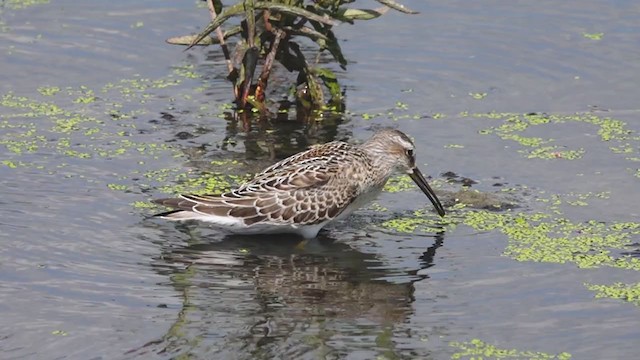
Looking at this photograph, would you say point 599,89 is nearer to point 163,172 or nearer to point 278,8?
point 278,8

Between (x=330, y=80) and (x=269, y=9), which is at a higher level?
(x=269, y=9)

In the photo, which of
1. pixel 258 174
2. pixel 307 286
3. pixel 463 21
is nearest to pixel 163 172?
pixel 258 174

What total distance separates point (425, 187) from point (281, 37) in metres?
2.60

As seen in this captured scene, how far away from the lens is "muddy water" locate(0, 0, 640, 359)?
894 cm

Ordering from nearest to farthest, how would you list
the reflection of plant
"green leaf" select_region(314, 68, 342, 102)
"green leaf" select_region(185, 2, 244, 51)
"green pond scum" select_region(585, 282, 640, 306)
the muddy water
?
the muddy water < "green pond scum" select_region(585, 282, 640, 306) < "green leaf" select_region(185, 2, 244, 51) < the reflection of plant < "green leaf" select_region(314, 68, 342, 102)

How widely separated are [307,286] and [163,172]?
2746 millimetres

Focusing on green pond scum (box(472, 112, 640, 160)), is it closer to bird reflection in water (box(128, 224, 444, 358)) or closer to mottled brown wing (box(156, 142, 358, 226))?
bird reflection in water (box(128, 224, 444, 358))

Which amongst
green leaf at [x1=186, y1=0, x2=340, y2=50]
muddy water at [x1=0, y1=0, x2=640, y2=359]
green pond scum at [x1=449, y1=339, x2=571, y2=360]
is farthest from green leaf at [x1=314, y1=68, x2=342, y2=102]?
green pond scum at [x1=449, y1=339, x2=571, y2=360]

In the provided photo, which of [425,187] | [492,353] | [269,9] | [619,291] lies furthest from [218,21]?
[492,353]

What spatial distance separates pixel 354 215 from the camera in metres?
11.6

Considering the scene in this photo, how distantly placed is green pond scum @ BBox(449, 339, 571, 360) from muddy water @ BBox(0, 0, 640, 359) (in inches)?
1.0

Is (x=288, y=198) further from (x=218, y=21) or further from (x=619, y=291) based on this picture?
(x=619, y=291)

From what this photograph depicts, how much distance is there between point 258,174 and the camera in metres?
11.5

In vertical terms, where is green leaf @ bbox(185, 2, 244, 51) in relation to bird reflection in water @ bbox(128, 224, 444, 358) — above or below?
above
